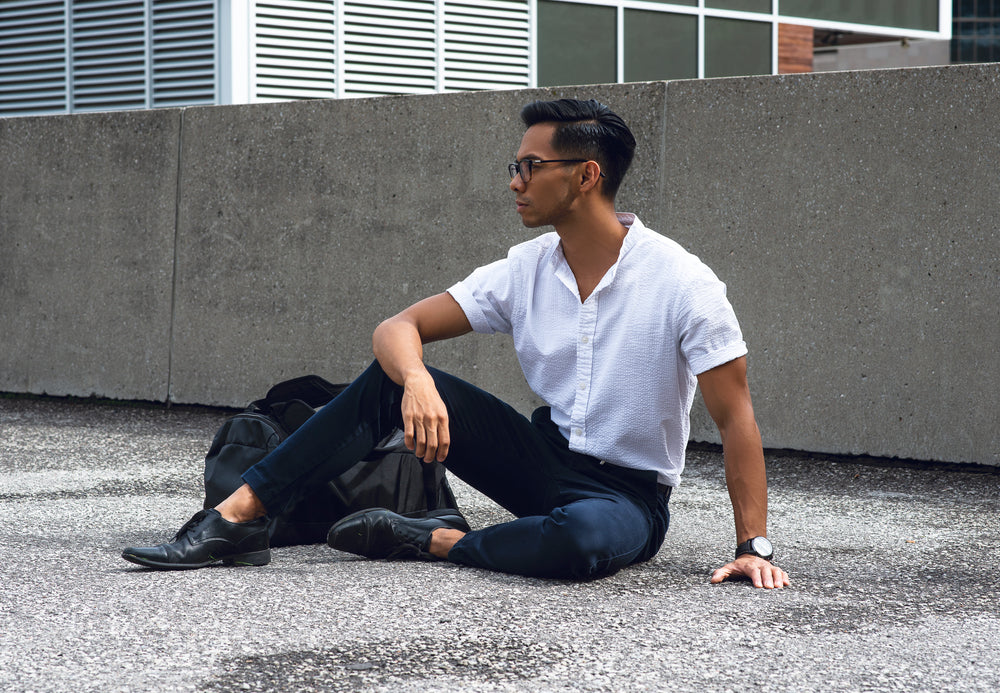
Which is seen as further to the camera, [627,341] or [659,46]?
[659,46]

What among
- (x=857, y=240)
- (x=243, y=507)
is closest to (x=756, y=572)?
(x=243, y=507)

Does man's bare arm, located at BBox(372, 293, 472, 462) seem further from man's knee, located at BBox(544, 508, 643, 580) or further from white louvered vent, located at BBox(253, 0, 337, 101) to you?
white louvered vent, located at BBox(253, 0, 337, 101)

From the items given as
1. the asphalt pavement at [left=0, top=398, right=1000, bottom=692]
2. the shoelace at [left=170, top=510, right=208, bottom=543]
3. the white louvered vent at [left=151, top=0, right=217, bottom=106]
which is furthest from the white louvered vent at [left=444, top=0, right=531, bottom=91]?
the shoelace at [left=170, top=510, right=208, bottom=543]

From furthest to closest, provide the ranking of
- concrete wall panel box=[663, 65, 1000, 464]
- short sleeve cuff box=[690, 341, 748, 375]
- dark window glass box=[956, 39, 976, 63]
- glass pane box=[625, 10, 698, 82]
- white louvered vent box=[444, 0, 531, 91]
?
dark window glass box=[956, 39, 976, 63] < glass pane box=[625, 10, 698, 82] < white louvered vent box=[444, 0, 531, 91] < concrete wall panel box=[663, 65, 1000, 464] < short sleeve cuff box=[690, 341, 748, 375]

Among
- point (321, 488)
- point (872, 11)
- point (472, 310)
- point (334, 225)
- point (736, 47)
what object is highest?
point (872, 11)

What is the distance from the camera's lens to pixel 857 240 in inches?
233

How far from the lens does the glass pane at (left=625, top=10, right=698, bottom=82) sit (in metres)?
14.0

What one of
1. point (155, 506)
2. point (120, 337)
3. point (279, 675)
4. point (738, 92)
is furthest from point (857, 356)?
point (120, 337)

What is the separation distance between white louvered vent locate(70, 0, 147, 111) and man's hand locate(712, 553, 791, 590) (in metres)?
9.78

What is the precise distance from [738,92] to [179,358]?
12.1 feet

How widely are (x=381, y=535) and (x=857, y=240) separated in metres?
2.93

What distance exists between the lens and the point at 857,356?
19.4 feet

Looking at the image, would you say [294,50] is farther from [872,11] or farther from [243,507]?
[243,507]

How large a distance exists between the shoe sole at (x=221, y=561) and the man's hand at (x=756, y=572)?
1.30 meters
